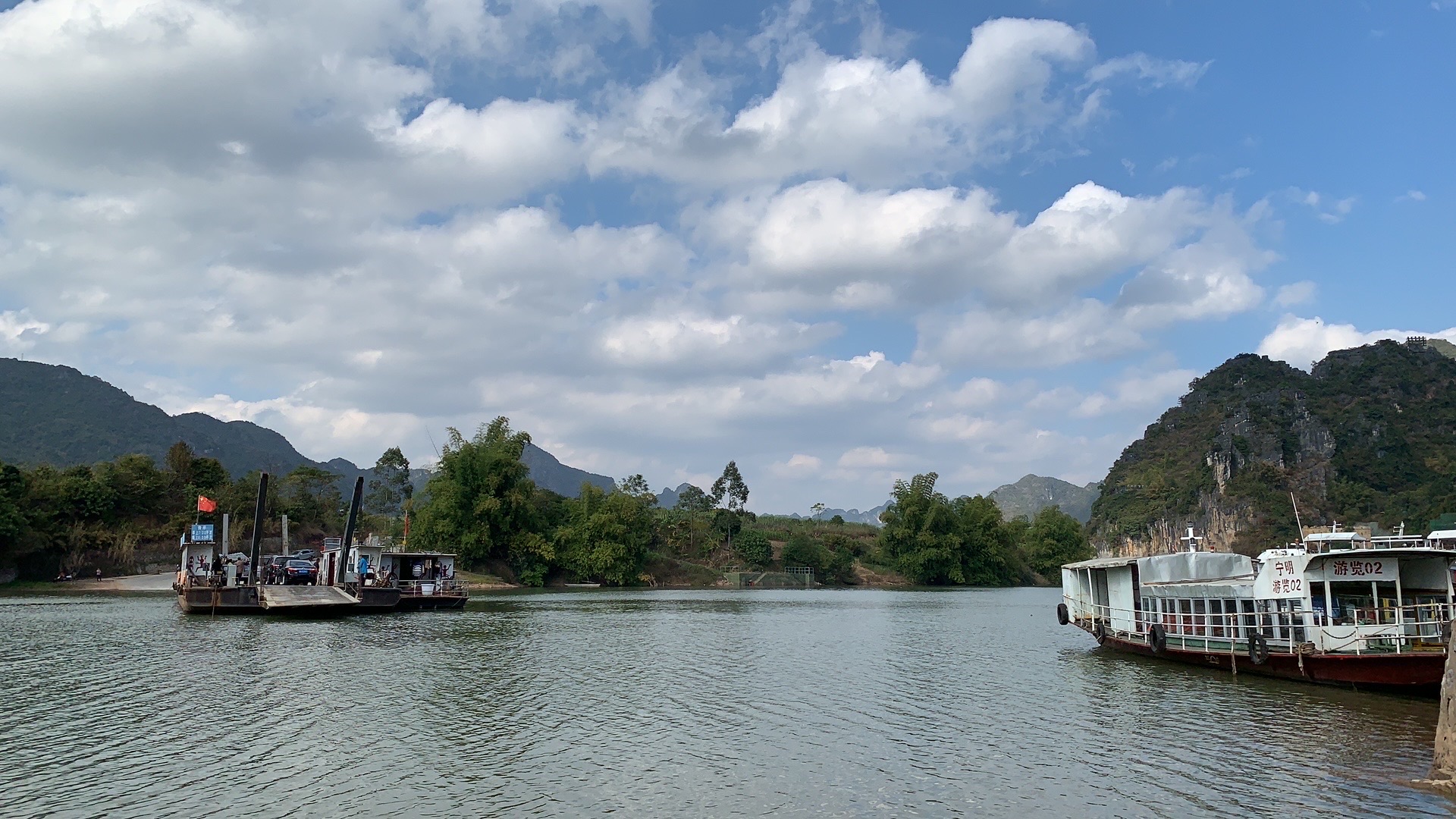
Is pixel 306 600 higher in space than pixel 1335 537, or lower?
lower

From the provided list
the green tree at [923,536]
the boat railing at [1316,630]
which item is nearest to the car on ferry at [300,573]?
the boat railing at [1316,630]

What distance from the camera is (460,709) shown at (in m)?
25.7

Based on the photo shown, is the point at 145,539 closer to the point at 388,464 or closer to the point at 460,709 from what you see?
the point at 388,464

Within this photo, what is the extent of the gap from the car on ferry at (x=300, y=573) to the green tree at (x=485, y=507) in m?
42.8

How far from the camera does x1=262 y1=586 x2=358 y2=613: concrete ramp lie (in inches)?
2093

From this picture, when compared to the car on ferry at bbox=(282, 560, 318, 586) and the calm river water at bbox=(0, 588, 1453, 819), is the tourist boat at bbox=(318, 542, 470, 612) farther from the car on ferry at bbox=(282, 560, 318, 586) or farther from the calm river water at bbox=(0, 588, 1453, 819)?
the calm river water at bbox=(0, 588, 1453, 819)

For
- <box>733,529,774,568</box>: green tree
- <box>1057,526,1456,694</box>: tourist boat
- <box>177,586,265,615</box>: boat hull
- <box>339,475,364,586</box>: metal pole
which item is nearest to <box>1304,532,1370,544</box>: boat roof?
<box>1057,526,1456,694</box>: tourist boat

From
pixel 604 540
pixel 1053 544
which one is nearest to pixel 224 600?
pixel 604 540

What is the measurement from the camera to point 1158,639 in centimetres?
3562

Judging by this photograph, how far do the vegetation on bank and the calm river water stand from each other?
6509cm

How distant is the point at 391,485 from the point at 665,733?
165 m

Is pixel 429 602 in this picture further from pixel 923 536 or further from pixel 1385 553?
pixel 923 536

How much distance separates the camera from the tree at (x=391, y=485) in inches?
6545

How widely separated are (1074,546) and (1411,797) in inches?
6471
